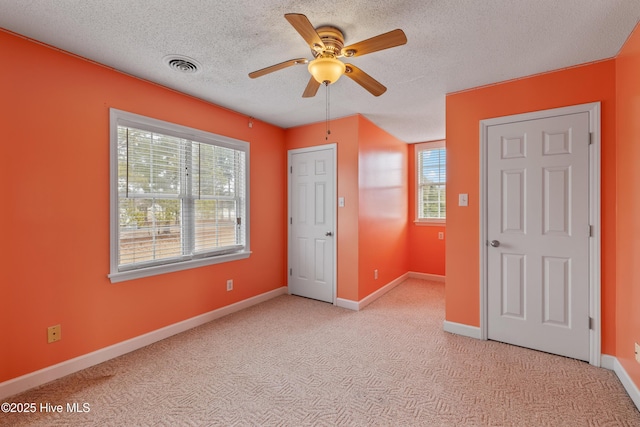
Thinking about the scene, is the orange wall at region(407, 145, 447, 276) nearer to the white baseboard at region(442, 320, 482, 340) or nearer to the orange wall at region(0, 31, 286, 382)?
the white baseboard at region(442, 320, 482, 340)

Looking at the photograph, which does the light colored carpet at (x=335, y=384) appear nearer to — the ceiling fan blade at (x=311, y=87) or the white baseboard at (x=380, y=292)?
the white baseboard at (x=380, y=292)

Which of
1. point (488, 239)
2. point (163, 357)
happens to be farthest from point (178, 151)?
point (488, 239)

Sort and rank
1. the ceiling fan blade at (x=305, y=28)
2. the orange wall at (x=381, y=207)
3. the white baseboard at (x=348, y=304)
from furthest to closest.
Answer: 1. the orange wall at (x=381, y=207)
2. the white baseboard at (x=348, y=304)
3. the ceiling fan blade at (x=305, y=28)

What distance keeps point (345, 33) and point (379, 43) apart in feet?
1.37

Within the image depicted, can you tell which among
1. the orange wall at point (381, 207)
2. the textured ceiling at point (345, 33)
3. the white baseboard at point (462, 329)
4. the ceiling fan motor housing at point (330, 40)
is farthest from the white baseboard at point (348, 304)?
the ceiling fan motor housing at point (330, 40)

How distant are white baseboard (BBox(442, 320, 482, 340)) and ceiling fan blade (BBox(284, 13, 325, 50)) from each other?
9.25 feet

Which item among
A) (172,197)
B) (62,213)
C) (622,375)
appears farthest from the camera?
(172,197)

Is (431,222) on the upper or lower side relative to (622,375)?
upper

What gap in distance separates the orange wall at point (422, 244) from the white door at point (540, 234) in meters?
2.31

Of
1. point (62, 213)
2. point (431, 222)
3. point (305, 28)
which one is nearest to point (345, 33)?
point (305, 28)

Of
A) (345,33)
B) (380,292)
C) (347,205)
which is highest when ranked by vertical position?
(345,33)

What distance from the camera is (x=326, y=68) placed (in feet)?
6.13

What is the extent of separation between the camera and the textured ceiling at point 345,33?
1742mm

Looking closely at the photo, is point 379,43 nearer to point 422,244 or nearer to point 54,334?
point 54,334
